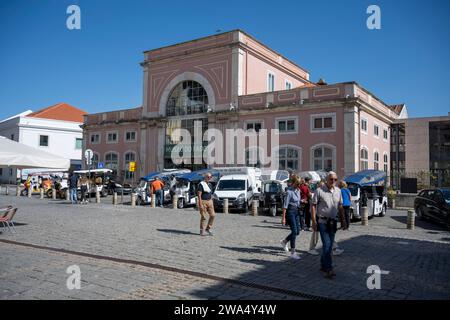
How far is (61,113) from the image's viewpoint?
58.6 meters

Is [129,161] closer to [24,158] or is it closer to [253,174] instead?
[253,174]

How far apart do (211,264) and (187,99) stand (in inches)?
1259

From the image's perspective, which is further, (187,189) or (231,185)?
(187,189)

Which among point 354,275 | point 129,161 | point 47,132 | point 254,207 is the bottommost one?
point 354,275

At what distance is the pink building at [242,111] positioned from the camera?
29234 mm

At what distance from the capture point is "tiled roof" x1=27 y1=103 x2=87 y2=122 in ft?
184

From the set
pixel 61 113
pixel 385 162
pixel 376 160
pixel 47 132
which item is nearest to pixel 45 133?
pixel 47 132

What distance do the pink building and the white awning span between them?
2182cm

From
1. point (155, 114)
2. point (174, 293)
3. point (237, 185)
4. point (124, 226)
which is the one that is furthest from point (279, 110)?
point (174, 293)

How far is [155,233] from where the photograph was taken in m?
11.8

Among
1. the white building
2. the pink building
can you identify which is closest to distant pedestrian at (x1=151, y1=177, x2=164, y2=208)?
the pink building

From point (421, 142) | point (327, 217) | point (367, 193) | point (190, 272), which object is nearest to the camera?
point (327, 217)

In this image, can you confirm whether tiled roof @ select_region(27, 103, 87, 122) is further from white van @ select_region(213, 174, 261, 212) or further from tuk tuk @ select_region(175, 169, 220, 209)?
white van @ select_region(213, 174, 261, 212)
